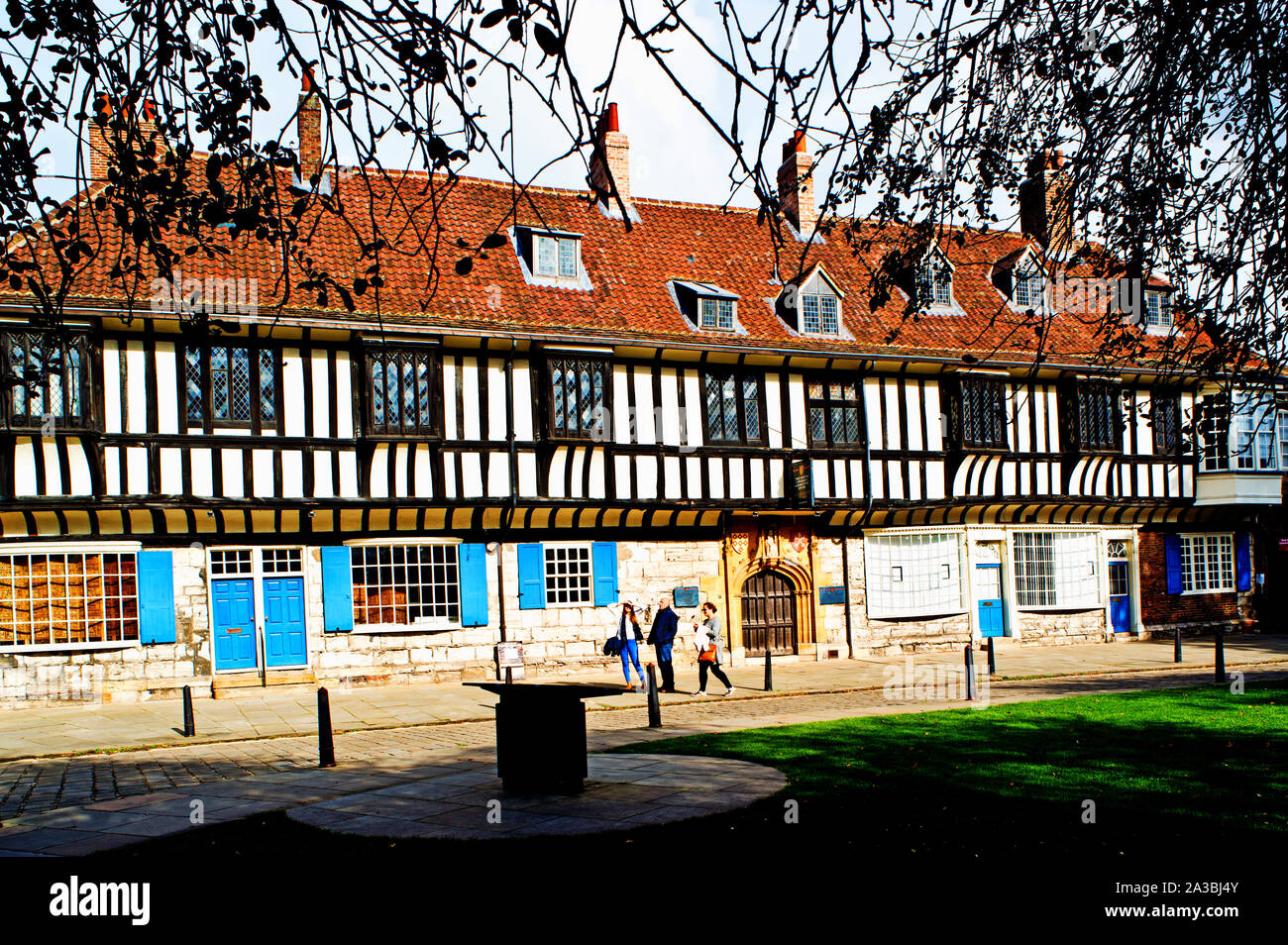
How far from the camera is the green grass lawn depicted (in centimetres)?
682

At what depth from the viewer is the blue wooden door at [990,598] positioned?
1001 inches

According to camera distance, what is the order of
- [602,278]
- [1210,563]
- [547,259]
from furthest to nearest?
[1210,563] → [602,278] → [547,259]

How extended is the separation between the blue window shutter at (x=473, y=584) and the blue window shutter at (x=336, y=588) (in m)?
2.09

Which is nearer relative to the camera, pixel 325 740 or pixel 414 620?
pixel 325 740

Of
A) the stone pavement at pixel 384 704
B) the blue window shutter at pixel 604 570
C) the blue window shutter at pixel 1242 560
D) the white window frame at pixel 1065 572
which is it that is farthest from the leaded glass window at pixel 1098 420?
the blue window shutter at pixel 604 570

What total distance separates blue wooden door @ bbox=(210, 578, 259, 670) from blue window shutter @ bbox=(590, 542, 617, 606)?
6.38 meters

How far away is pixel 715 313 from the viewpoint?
22.5m

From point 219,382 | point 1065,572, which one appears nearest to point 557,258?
point 219,382

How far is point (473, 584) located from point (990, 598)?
1271 cm

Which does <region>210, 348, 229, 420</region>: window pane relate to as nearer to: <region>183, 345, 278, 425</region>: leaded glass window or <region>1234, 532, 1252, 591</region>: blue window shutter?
<region>183, 345, 278, 425</region>: leaded glass window

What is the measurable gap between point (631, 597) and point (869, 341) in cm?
773

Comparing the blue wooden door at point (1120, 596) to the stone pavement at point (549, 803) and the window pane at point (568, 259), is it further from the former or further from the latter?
the stone pavement at point (549, 803)

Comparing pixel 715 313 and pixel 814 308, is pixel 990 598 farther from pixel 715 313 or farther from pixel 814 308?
pixel 715 313
